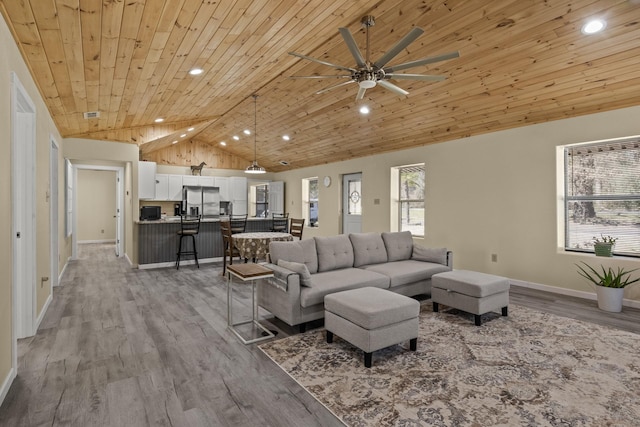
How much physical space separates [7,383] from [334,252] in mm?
3020

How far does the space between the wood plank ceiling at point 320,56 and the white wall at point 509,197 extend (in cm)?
23

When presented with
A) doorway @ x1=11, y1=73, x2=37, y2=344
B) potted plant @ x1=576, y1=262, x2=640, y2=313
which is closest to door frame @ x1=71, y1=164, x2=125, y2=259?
doorway @ x1=11, y1=73, x2=37, y2=344


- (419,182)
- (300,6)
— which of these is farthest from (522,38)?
(419,182)

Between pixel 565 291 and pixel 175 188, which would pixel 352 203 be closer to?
pixel 565 291

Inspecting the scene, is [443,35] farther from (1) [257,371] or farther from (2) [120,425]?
(2) [120,425]

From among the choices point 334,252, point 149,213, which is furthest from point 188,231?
point 334,252

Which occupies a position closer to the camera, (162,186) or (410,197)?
(410,197)

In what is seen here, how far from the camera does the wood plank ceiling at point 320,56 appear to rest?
2631 millimetres

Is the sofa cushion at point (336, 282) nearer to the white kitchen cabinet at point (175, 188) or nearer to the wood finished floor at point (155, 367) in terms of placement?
the wood finished floor at point (155, 367)

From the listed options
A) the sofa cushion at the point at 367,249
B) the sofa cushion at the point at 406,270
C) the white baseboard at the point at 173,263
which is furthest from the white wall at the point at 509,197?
the white baseboard at the point at 173,263

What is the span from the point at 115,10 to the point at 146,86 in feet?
6.04

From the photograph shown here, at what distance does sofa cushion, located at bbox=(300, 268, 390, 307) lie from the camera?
329cm

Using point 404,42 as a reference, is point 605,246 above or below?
below

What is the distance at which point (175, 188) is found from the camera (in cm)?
920
